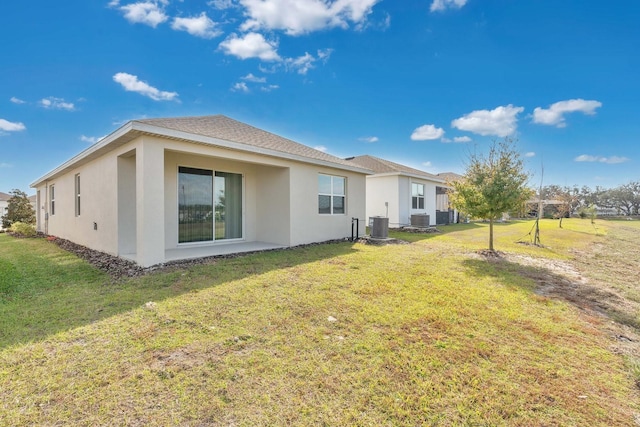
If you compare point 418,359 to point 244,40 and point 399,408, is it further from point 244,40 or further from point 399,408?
point 244,40

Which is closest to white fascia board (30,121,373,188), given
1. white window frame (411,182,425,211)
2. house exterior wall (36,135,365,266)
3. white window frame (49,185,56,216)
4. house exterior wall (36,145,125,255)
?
house exterior wall (36,135,365,266)

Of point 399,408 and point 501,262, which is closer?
point 399,408

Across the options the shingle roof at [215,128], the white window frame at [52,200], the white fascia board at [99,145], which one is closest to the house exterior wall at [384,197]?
the shingle roof at [215,128]

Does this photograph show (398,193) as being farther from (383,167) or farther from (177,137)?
(177,137)

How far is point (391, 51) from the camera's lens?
40.6ft

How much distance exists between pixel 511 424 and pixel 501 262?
685 centimetres

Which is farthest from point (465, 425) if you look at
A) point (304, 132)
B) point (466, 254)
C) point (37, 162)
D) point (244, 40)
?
point (37, 162)

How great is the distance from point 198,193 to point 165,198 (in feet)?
3.29

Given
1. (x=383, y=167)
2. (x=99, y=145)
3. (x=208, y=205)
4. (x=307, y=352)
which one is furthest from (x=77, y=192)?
(x=383, y=167)

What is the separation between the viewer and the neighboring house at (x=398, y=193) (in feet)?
57.0

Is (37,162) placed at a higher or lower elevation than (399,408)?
higher

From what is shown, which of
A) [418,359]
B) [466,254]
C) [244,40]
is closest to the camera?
[418,359]

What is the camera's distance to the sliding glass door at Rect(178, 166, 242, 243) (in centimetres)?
873

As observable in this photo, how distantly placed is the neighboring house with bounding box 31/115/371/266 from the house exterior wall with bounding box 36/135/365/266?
0.03 meters
